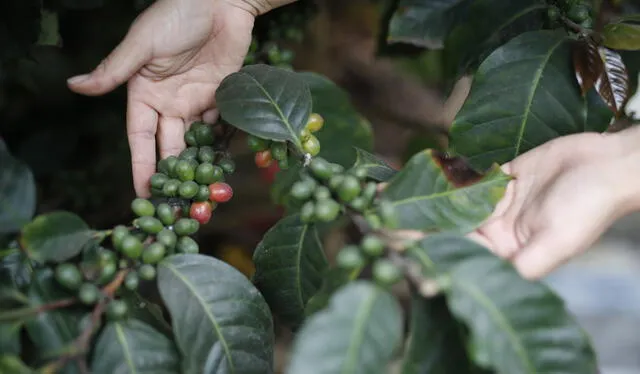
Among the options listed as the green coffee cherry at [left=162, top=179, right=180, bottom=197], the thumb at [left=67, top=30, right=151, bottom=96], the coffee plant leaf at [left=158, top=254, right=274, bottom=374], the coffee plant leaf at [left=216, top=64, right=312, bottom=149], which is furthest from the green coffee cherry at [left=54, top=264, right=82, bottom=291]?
the thumb at [left=67, top=30, right=151, bottom=96]

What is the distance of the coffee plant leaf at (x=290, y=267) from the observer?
1013 mm

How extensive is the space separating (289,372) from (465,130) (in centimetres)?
60

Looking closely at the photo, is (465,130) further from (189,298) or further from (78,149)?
(78,149)

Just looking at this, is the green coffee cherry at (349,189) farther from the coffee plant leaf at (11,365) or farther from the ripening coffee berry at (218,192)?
the coffee plant leaf at (11,365)

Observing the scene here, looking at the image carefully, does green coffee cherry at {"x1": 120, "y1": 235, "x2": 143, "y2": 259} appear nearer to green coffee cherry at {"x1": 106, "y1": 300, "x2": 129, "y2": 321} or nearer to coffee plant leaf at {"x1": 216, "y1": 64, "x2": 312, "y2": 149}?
green coffee cherry at {"x1": 106, "y1": 300, "x2": 129, "y2": 321}

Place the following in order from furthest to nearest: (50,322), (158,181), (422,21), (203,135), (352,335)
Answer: (422,21)
(203,135)
(158,181)
(50,322)
(352,335)

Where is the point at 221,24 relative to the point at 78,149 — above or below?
above

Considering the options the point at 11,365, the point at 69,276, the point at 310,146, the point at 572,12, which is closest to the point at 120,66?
the point at 310,146

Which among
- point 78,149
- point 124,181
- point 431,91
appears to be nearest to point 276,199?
point 124,181

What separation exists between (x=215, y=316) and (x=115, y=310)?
132 mm

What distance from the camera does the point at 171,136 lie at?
4.18 ft

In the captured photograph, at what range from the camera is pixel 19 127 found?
193 centimetres

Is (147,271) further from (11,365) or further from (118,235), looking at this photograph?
(11,365)

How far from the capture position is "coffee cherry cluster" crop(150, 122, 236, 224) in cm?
105
